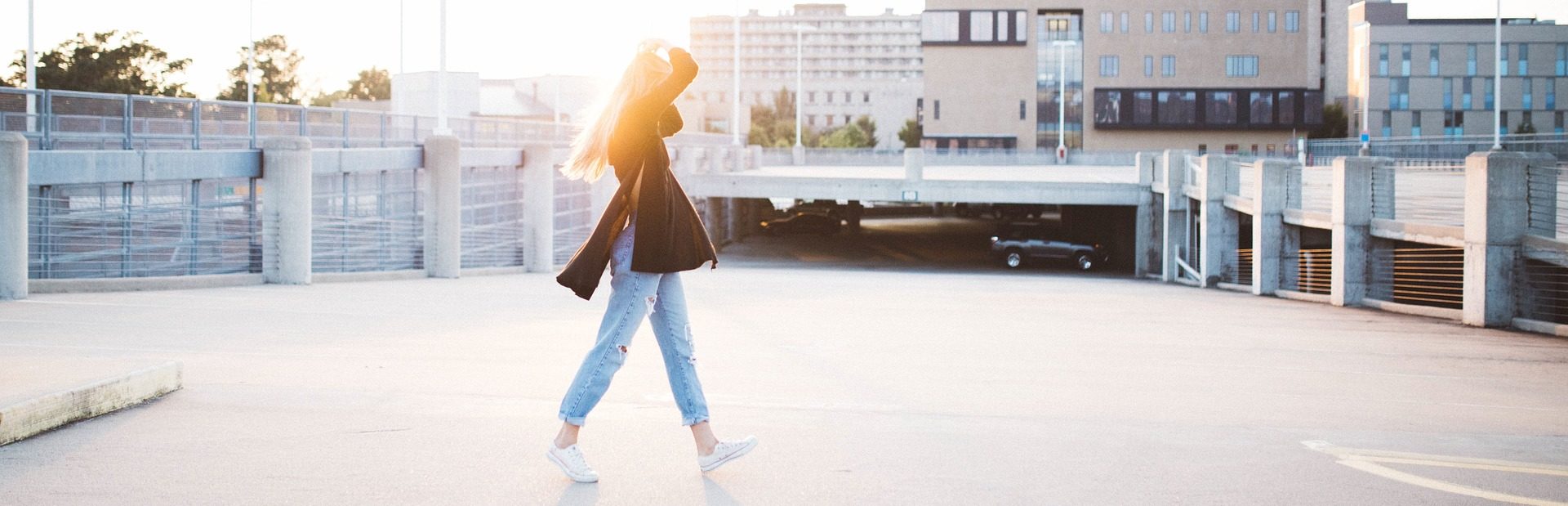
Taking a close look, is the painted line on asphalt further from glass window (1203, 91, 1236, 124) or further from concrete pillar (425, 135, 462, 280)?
glass window (1203, 91, 1236, 124)

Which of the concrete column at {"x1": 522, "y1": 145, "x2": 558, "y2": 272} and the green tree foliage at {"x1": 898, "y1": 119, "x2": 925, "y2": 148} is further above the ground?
the green tree foliage at {"x1": 898, "y1": 119, "x2": 925, "y2": 148}

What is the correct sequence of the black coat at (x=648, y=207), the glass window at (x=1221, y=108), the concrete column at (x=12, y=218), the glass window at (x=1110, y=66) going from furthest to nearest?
the glass window at (x=1110, y=66), the glass window at (x=1221, y=108), the concrete column at (x=12, y=218), the black coat at (x=648, y=207)

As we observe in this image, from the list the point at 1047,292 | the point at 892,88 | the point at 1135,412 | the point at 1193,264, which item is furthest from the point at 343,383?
the point at 892,88

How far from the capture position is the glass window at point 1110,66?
9338 cm

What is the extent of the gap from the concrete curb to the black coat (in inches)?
97.9

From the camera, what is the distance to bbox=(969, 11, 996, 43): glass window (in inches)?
3688

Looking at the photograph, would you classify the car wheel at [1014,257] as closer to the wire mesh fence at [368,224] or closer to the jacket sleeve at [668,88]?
the wire mesh fence at [368,224]

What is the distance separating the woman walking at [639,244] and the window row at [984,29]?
89.1 meters

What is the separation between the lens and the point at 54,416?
6273 millimetres

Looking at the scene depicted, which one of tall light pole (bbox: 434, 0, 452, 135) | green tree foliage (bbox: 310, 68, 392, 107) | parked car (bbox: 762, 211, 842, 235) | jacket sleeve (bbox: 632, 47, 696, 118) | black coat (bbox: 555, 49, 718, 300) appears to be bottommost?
parked car (bbox: 762, 211, 842, 235)

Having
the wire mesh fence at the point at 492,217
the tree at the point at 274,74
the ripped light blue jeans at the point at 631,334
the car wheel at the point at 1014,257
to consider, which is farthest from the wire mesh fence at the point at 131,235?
the tree at the point at 274,74

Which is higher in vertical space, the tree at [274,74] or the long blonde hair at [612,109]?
the tree at [274,74]

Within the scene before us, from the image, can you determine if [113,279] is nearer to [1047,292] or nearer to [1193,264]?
[1047,292]

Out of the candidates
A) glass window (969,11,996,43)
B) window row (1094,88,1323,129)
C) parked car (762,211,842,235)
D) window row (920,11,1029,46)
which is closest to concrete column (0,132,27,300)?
parked car (762,211,842,235)
